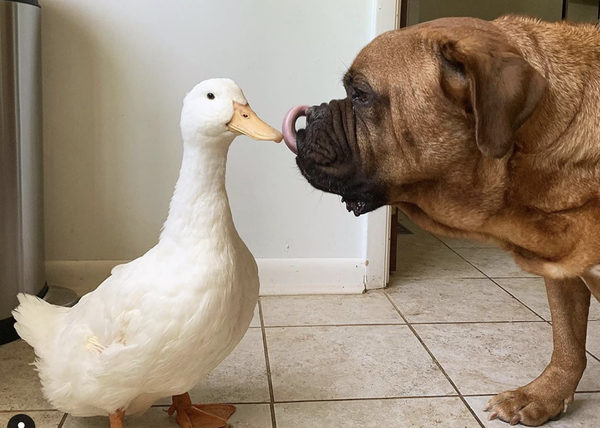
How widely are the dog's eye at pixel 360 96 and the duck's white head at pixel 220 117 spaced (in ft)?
0.49

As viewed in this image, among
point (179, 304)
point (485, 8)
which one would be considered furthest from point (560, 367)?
point (485, 8)

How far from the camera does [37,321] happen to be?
1275 mm

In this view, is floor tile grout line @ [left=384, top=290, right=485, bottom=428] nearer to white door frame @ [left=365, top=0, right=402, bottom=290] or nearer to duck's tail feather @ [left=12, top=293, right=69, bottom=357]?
white door frame @ [left=365, top=0, right=402, bottom=290]

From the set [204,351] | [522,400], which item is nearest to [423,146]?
[204,351]

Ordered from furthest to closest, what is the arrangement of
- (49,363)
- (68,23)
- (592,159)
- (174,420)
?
(68,23) → (174,420) → (49,363) → (592,159)

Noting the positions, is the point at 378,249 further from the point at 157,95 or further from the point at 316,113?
the point at 316,113

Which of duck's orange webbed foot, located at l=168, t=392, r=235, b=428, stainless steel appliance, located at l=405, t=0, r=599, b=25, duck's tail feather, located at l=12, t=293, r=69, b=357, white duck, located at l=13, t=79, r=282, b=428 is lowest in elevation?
duck's orange webbed foot, located at l=168, t=392, r=235, b=428

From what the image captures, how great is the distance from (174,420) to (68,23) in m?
1.22

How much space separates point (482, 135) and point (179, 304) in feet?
1.85

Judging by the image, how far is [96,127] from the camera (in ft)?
6.34

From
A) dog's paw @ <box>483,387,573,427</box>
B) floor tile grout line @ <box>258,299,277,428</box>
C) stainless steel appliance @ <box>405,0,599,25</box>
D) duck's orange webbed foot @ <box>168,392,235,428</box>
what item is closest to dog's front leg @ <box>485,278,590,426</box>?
dog's paw @ <box>483,387,573,427</box>

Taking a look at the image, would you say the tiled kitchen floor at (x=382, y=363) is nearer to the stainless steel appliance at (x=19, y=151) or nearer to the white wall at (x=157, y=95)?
the stainless steel appliance at (x=19, y=151)

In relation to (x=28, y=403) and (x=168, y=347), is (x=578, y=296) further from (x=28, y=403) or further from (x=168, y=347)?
(x=28, y=403)

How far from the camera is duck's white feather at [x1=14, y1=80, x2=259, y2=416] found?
3.53 feet
